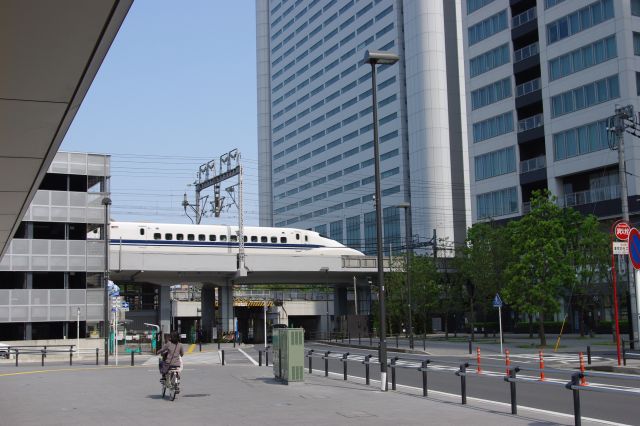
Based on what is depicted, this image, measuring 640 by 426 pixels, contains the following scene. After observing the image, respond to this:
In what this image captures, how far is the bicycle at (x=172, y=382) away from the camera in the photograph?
17.1 meters

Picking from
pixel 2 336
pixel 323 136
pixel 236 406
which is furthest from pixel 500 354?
pixel 323 136

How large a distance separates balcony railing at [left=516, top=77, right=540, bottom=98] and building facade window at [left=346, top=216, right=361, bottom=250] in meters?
60.6

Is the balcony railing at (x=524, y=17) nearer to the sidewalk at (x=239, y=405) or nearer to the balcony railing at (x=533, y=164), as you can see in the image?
the balcony railing at (x=533, y=164)

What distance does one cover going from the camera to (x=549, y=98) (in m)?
64.6

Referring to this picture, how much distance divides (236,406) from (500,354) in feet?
78.6

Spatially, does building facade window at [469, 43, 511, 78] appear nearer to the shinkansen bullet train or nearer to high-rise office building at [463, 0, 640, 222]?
high-rise office building at [463, 0, 640, 222]

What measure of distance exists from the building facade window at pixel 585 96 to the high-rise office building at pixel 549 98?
80 millimetres

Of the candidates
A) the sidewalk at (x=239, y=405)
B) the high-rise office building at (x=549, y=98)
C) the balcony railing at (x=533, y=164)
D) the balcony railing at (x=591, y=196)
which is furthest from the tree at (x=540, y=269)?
the sidewalk at (x=239, y=405)

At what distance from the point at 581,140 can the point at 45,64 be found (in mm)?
60030

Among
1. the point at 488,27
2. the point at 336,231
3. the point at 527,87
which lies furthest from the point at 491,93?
the point at 336,231

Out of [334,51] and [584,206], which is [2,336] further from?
[334,51]

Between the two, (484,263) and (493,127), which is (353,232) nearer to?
(493,127)

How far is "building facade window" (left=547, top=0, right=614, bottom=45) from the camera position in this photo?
197ft

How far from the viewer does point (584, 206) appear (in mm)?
60375
